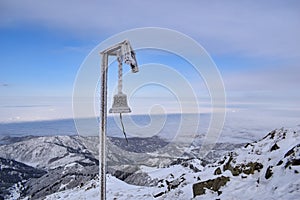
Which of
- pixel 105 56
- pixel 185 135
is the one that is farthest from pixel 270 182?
pixel 105 56

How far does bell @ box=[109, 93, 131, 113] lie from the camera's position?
667cm

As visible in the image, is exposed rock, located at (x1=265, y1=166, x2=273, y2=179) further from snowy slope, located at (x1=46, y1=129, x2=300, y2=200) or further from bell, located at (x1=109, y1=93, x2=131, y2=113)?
bell, located at (x1=109, y1=93, x2=131, y2=113)

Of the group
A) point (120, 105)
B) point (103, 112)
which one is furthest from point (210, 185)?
point (103, 112)

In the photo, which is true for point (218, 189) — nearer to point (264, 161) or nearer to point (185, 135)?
point (264, 161)

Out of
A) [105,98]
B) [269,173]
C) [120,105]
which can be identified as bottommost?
[269,173]

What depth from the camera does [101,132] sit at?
6684 mm

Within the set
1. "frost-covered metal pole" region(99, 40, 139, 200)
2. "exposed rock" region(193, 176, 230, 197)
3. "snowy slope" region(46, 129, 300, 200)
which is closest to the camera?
"frost-covered metal pole" region(99, 40, 139, 200)

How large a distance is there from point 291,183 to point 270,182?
1.32 meters

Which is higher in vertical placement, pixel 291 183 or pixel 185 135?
pixel 185 135

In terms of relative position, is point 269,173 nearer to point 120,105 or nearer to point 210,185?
point 210,185

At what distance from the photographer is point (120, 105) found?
675 cm

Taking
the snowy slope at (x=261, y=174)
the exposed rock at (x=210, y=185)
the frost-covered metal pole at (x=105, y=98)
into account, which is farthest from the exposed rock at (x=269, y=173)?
the frost-covered metal pole at (x=105, y=98)

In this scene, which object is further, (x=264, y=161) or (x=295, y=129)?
(x=295, y=129)

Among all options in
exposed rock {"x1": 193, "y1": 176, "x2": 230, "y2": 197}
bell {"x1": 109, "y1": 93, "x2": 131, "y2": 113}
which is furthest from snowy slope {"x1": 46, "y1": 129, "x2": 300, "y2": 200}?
bell {"x1": 109, "y1": 93, "x2": 131, "y2": 113}
